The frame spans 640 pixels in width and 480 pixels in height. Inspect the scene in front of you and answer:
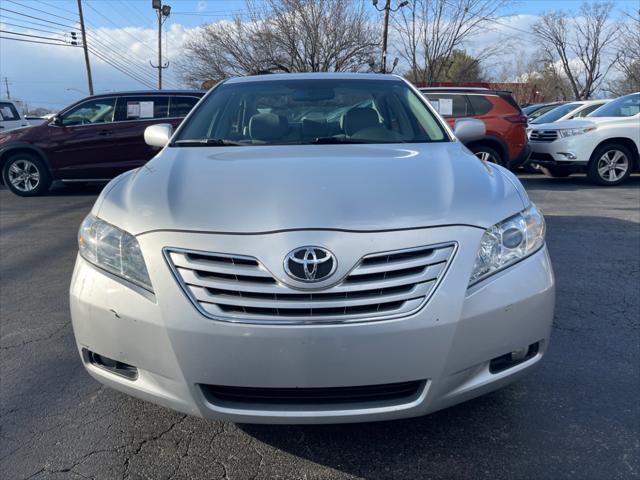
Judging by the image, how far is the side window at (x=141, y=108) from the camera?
30.6ft

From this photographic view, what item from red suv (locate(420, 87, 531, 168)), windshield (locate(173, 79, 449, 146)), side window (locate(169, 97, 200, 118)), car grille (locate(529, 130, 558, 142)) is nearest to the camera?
windshield (locate(173, 79, 449, 146))

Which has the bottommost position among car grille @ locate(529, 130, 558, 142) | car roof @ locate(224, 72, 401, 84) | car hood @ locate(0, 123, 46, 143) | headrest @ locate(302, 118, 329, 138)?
car hood @ locate(0, 123, 46, 143)

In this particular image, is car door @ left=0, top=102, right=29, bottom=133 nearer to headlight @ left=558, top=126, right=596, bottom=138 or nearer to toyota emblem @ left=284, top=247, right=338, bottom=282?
headlight @ left=558, top=126, right=596, bottom=138

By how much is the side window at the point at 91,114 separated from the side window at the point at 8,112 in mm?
4472

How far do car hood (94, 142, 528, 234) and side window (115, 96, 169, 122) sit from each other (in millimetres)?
7169

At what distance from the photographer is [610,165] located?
987 centimetres

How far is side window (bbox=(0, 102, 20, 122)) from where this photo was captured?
12.5 metres

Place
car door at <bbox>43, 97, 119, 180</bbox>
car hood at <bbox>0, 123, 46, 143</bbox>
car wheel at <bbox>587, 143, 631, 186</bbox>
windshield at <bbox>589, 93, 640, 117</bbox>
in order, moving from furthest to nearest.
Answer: windshield at <bbox>589, 93, 640, 117</bbox>, car wheel at <bbox>587, 143, 631, 186</bbox>, car hood at <bbox>0, 123, 46, 143</bbox>, car door at <bbox>43, 97, 119, 180</bbox>

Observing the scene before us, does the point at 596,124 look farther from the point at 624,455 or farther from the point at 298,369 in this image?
the point at 298,369

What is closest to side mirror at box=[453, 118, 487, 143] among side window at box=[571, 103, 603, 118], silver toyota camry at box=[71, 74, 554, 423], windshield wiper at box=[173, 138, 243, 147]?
silver toyota camry at box=[71, 74, 554, 423]

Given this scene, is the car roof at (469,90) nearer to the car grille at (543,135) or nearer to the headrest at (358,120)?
the car grille at (543,135)

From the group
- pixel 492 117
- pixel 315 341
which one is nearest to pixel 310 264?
pixel 315 341

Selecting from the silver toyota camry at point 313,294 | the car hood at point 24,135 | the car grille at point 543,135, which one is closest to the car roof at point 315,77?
the silver toyota camry at point 313,294

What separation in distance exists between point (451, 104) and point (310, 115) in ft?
23.1
